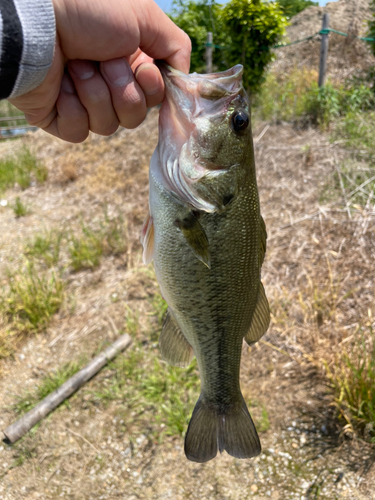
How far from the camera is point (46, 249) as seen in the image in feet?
17.0

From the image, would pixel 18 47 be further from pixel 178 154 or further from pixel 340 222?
pixel 340 222

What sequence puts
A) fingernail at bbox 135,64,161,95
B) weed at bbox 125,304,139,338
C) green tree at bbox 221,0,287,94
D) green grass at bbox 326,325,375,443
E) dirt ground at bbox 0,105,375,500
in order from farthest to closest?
green tree at bbox 221,0,287,94, weed at bbox 125,304,139,338, dirt ground at bbox 0,105,375,500, green grass at bbox 326,325,375,443, fingernail at bbox 135,64,161,95

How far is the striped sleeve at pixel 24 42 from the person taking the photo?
110 centimetres

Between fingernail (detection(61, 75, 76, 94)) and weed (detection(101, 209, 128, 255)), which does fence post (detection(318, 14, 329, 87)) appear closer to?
weed (detection(101, 209, 128, 255))

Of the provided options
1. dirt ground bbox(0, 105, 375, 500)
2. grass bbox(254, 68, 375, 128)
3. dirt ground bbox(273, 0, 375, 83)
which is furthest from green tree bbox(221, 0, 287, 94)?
dirt ground bbox(0, 105, 375, 500)

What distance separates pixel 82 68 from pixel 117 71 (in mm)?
146

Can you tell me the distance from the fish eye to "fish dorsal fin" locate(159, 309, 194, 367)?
87 centimetres

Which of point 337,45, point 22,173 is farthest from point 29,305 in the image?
point 337,45

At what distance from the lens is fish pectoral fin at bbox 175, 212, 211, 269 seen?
1339mm

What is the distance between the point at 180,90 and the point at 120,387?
2.77 m

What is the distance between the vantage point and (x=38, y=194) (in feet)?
23.5

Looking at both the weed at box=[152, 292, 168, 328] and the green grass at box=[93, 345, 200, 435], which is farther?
the weed at box=[152, 292, 168, 328]

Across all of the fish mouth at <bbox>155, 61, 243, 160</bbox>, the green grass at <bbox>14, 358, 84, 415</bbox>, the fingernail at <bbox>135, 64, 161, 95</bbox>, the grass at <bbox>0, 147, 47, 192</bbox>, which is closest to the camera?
the fish mouth at <bbox>155, 61, 243, 160</bbox>

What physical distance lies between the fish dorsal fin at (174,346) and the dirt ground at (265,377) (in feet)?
5.11
